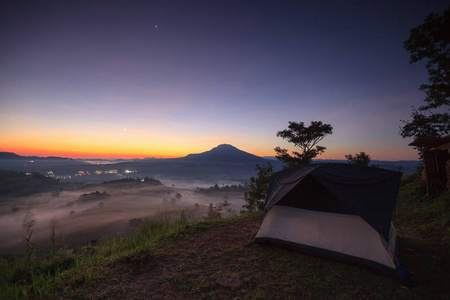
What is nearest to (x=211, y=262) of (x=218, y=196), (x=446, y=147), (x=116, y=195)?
(x=446, y=147)

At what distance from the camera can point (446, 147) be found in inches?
328

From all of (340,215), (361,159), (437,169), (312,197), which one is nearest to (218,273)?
(312,197)

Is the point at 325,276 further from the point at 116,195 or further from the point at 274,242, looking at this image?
the point at 116,195

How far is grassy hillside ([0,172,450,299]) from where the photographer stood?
10.7 feet

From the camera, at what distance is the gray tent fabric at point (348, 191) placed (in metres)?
4.17

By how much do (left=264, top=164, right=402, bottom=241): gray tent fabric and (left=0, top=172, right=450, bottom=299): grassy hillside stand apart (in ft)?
3.98

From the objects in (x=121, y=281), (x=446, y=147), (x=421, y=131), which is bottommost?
(x=121, y=281)

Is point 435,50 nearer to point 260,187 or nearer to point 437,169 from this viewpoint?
point 437,169

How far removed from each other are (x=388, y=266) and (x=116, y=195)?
10877cm

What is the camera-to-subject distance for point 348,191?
457 centimetres

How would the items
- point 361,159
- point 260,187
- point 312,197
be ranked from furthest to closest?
1. point 361,159
2. point 260,187
3. point 312,197

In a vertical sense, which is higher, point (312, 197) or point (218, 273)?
point (312, 197)

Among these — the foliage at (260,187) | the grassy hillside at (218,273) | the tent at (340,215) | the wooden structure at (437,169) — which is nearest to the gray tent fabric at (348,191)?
the tent at (340,215)

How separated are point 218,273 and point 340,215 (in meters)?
3.47
